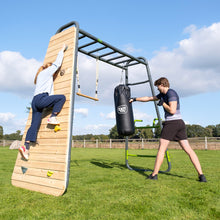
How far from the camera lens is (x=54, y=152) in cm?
294

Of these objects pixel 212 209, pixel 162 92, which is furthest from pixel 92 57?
pixel 212 209

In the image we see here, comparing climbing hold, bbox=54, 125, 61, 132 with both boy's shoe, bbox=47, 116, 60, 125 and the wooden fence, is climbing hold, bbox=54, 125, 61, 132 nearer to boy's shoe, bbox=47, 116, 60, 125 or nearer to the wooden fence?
boy's shoe, bbox=47, 116, 60, 125

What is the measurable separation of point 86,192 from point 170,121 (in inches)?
→ 69.8

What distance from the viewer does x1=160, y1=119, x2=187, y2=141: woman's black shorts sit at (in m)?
3.51

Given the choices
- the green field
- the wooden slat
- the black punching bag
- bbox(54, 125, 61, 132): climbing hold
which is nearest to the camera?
the green field

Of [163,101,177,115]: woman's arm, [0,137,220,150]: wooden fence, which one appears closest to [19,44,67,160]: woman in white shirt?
[163,101,177,115]: woman's arm

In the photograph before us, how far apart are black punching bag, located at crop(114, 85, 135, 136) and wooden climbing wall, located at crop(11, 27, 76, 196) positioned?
130cm

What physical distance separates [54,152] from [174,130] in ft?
6.35

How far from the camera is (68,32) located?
354 cm

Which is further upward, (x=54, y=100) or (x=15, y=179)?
(x=54, y=100)

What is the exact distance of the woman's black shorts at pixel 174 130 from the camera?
351 cm

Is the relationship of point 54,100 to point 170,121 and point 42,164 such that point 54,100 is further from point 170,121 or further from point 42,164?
point 170,121

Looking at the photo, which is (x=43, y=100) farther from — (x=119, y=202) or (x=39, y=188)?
(x=119, y=202)

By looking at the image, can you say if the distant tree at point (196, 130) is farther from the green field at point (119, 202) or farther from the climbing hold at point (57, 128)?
the climbing hold at point (57, 128)
